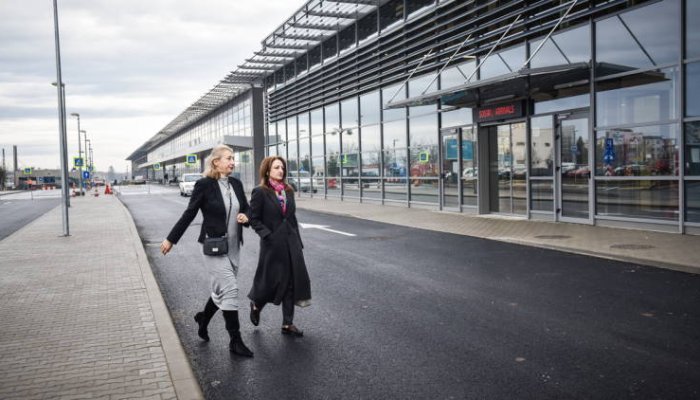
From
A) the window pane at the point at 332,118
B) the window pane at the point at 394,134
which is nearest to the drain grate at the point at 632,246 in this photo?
the window pane at the point at 394,134

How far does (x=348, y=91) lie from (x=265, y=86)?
13233 millimetres

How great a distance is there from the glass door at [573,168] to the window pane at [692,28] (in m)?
2.79

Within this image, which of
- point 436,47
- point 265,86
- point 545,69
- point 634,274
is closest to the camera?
point 634,274

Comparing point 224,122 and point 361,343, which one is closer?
point 361,343

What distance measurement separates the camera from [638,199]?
41.2ft

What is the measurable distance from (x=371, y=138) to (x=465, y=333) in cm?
1894

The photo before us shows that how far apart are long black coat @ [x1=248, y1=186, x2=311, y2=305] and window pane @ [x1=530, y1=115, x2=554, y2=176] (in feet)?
36.1

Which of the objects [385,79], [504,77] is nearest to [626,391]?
[504,77]

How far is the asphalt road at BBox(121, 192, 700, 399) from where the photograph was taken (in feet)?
13.9

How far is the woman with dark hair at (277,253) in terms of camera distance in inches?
217

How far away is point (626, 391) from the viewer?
404 centimetres

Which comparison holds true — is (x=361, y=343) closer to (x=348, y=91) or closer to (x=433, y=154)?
(x=433, y=154)

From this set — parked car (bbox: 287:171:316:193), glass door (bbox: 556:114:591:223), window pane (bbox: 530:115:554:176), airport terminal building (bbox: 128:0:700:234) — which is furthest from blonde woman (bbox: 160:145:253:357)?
parked car (bbox: 287:171:316:193)

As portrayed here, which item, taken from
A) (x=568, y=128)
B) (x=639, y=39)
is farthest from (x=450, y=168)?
(x=639, y=39)
